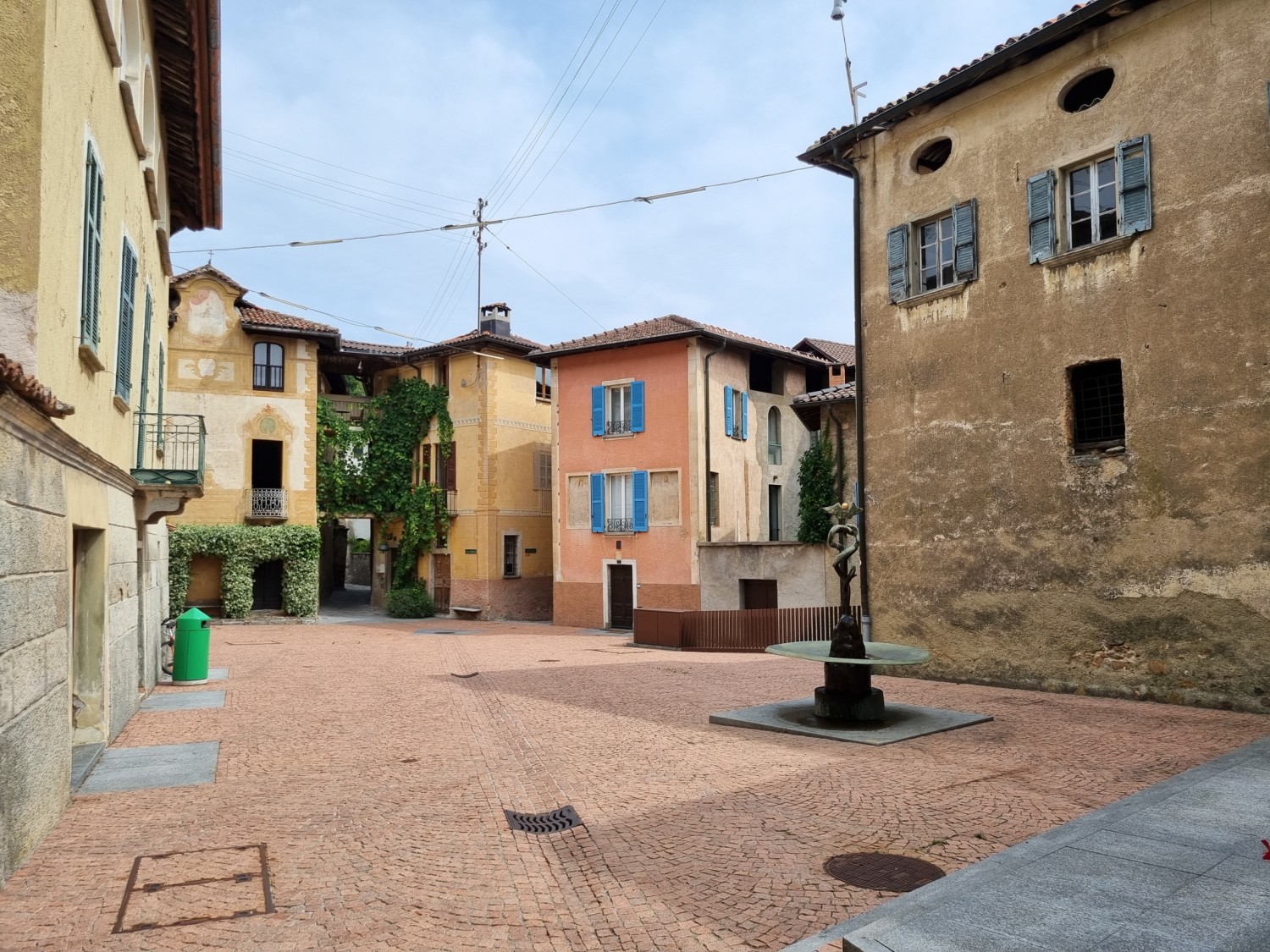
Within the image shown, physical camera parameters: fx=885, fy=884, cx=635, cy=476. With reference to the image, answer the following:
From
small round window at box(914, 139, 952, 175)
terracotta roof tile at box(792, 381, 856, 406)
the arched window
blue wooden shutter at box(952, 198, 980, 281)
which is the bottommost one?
terracotta roof tile at box(792, 381, 856, 406)

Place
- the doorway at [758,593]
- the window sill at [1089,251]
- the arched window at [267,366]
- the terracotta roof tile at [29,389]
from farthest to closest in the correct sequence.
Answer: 1. the arched window at [267,366]
2. the doorway at [758,593]
3. the window sill at [1089,251]
4. the terracotta roof tile at [29,389]

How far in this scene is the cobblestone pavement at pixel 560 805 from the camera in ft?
15.8

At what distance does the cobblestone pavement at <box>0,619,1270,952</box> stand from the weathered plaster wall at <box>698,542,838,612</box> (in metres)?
9.86

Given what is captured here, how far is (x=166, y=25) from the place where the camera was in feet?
35.0

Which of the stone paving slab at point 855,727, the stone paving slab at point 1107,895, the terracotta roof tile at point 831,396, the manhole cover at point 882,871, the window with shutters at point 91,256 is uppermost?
the terracotta roof tile at point 831,396

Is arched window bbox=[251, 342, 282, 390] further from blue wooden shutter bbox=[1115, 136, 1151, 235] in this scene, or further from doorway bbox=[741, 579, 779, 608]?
blue wooden shutter bbox=[1115, 136, 1151, 235]

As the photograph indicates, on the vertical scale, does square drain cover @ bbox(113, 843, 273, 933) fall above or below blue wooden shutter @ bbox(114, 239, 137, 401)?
below

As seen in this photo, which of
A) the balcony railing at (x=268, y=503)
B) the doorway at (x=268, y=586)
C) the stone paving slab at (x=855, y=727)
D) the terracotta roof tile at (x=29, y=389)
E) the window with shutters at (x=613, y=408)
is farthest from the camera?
the doorway at (x=268, y=586)

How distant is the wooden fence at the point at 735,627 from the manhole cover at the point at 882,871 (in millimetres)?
14151

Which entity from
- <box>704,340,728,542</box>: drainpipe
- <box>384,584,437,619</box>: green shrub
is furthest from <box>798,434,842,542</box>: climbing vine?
<box>384,584,437,619</box>: green shrub

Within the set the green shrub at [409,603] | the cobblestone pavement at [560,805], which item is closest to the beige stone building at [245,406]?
the green shrub at [409,603]

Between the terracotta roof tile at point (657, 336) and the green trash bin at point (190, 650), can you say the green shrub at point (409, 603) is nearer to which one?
the terracotta roof tile at point (657, 336)

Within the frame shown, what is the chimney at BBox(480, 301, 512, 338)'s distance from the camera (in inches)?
1389

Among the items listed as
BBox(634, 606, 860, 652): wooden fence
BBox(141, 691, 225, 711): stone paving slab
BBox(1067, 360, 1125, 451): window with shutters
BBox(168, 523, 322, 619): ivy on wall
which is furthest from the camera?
BBox(168, 523, 322, 619): ivy on wall
